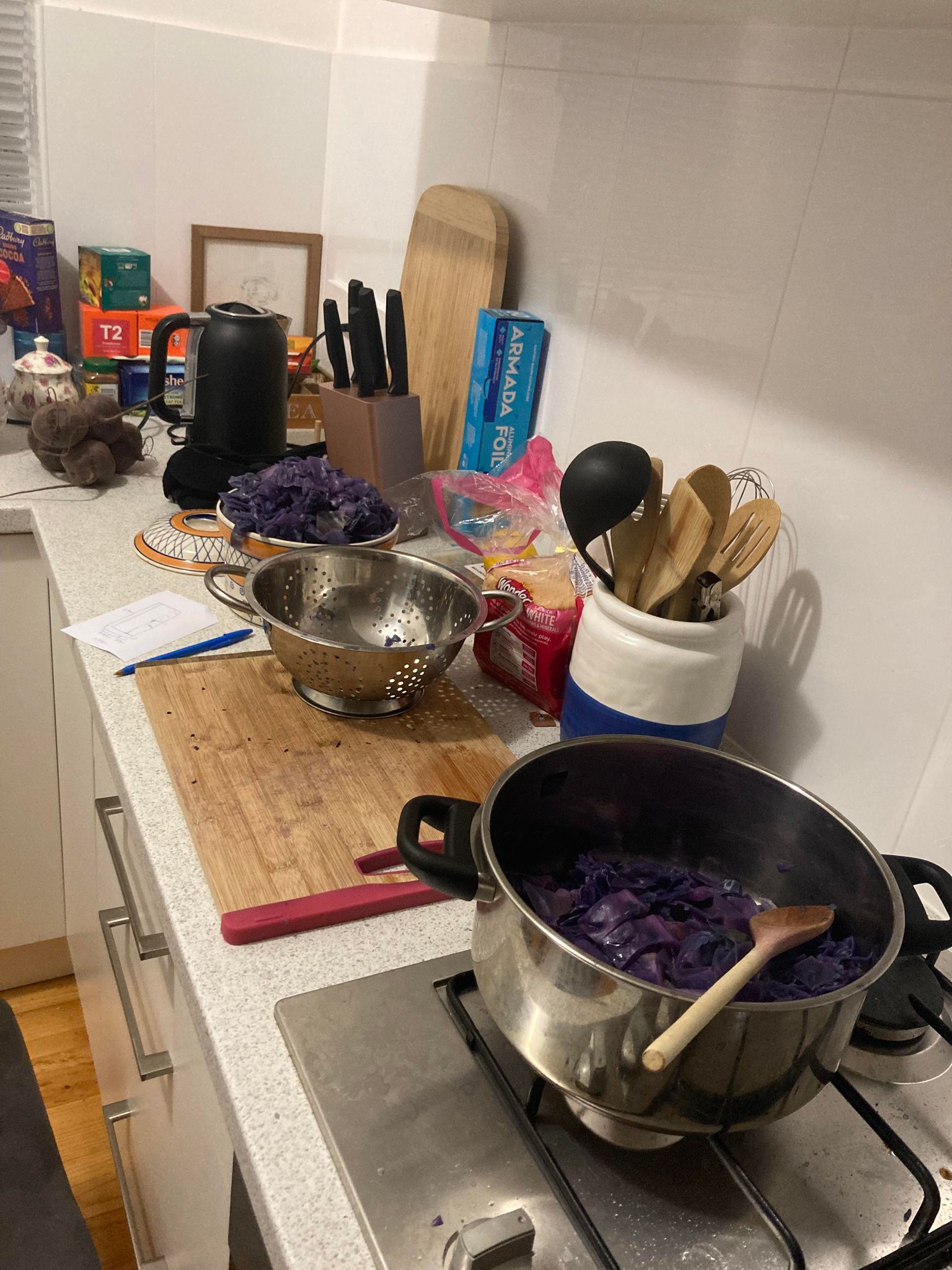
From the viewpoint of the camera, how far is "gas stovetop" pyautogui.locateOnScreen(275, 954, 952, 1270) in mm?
521

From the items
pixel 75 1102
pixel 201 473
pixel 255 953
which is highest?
pixel 201 473

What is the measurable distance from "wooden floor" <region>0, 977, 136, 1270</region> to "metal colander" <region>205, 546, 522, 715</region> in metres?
0.86

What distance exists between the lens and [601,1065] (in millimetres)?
512

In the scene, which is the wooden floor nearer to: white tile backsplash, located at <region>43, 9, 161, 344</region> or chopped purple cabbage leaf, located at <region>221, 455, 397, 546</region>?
chopped purple cabbage leaf, located at <region>221, 455, 397, 546</region>

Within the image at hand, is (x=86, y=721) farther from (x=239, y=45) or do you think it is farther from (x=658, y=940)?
(x=239, y=45)

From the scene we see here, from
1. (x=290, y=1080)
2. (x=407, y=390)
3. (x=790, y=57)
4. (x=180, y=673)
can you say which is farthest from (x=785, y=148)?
(x=290, y=1080)

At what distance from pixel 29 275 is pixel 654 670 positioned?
140 centimetres

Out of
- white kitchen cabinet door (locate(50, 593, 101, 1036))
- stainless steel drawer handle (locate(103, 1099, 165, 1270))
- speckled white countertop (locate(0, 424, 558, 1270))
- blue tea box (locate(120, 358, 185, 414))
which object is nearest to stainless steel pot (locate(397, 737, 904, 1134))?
speckled white countertop (locate(0, 424, 558, 1270))

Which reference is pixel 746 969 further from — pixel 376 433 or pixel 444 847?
pixel 376 433

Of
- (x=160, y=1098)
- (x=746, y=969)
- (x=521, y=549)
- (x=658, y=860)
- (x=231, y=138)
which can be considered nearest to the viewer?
(x=746, y=969)

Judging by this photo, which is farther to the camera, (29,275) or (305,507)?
(29,275)

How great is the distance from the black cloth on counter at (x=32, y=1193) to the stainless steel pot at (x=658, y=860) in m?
0.55

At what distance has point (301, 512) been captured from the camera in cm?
115

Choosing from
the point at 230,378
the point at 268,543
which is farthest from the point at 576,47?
the point at 268,543
